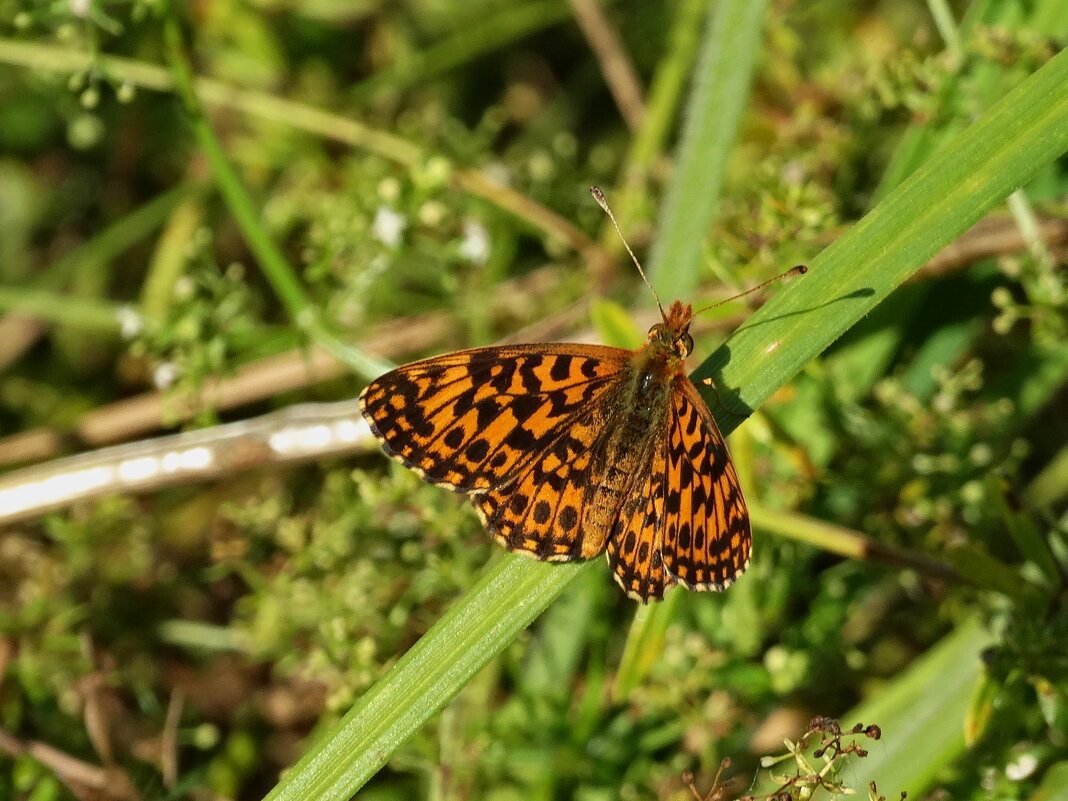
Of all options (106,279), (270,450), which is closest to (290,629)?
(270,450)

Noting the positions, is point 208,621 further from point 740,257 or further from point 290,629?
point 740,257

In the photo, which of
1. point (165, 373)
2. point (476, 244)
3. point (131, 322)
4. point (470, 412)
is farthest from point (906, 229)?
point (131, 322)

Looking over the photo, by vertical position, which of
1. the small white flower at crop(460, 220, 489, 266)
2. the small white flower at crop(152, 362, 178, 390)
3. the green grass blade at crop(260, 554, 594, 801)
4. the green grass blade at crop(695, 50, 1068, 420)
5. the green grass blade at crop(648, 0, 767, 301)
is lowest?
the green grass blade at crop(260, 554, 594, 801)

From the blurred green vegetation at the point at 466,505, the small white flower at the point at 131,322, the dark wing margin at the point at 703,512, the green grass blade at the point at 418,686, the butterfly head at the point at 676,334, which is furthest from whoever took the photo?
the small white flower at the point at 131,322

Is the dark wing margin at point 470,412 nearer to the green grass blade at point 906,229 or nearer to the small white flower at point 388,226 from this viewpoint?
the green grass blade at point 906,229

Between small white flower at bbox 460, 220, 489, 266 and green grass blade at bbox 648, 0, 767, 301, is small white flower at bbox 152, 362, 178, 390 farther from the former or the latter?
green grass blade at bbox 648, 0, 767, 301

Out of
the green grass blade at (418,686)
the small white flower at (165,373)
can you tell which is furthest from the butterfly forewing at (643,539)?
the small white flower at (165,373)

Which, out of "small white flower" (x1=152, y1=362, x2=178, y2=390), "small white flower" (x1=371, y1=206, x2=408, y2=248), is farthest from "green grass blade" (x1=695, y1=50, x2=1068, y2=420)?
"small white flower" (x1=152, y1=362, x2=178, y2=390)

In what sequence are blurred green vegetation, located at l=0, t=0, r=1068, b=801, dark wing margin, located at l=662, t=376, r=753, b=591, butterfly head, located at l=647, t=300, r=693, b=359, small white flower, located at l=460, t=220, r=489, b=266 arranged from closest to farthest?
dark wing margin, located at l=662, t=376, r=753, b=591
butterfly head, located at l=647, t=300, r=693, b=359
blurred green vegetation, located at l=0, t=0, r=1068, b=801
small white flower, located at l=460, t=220, r=489, b=266
